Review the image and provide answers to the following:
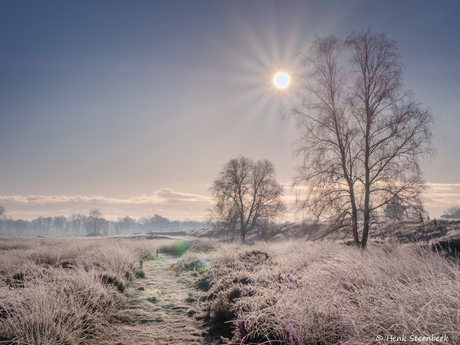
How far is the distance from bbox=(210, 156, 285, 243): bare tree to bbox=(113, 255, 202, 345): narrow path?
13109mm

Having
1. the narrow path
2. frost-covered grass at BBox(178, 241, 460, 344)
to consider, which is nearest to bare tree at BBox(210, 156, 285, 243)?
the narrow path

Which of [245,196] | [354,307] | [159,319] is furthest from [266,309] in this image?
[245,196]

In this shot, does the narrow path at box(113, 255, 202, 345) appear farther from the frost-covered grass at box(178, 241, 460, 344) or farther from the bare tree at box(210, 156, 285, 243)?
the bare tree at box(210, 156, 285, 243)

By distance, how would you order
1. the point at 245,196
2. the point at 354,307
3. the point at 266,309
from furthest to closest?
the point at 245,196 < the point at 266,309 < the point at 354,307

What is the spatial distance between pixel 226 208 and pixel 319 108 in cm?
1468

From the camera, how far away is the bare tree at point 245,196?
68.4ft

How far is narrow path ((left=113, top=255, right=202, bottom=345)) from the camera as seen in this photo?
4.14 metres

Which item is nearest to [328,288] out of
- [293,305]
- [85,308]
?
[293,305]

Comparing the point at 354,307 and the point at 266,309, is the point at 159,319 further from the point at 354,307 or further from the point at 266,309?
Result: the point at 354,307

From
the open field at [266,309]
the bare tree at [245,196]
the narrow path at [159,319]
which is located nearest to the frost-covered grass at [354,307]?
the open field at [266,309]

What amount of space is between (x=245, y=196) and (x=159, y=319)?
1673 cm

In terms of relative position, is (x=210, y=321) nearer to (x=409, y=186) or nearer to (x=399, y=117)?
(x=409, y=186)

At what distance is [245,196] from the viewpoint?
21.5 meters

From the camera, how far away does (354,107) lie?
848 centimetres
